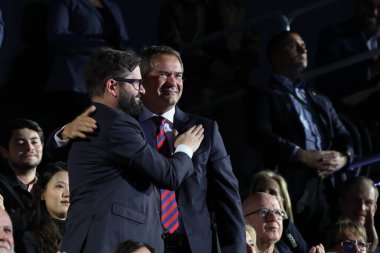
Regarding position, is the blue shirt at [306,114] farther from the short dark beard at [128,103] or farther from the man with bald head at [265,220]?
the short dark beard at [128,103]

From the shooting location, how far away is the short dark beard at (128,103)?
15.4ft

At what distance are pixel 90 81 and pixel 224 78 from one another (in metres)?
4.05

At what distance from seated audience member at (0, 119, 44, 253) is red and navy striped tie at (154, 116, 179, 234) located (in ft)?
4.58

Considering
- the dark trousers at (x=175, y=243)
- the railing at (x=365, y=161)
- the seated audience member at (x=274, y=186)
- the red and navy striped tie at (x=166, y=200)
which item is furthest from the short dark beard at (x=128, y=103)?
the railing at (x=365, y=161)

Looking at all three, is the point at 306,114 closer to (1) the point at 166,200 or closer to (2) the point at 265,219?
(2) the point at 265,219

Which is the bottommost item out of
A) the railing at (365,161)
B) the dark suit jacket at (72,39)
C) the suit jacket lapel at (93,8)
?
the railing at (365,161)

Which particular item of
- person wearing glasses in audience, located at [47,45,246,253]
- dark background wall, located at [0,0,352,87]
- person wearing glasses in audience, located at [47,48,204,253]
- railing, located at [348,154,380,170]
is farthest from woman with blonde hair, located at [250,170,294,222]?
person wearing glasses in audience, located at [47,48,204,253]

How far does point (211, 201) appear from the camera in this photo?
499cm

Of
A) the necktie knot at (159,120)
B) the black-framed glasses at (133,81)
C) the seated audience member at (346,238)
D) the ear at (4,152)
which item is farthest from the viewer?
the seated audience member at (346,238)

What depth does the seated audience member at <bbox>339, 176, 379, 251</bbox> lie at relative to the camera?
7.49 m

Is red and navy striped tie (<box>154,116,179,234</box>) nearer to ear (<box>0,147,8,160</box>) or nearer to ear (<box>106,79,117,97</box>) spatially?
ear (<box>106,79,117,97</box>)

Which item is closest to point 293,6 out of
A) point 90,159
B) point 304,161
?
point 304,161

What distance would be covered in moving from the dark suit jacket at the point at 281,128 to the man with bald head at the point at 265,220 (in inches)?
53.0

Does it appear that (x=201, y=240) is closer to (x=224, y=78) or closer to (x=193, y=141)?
(x=193, y=141)
